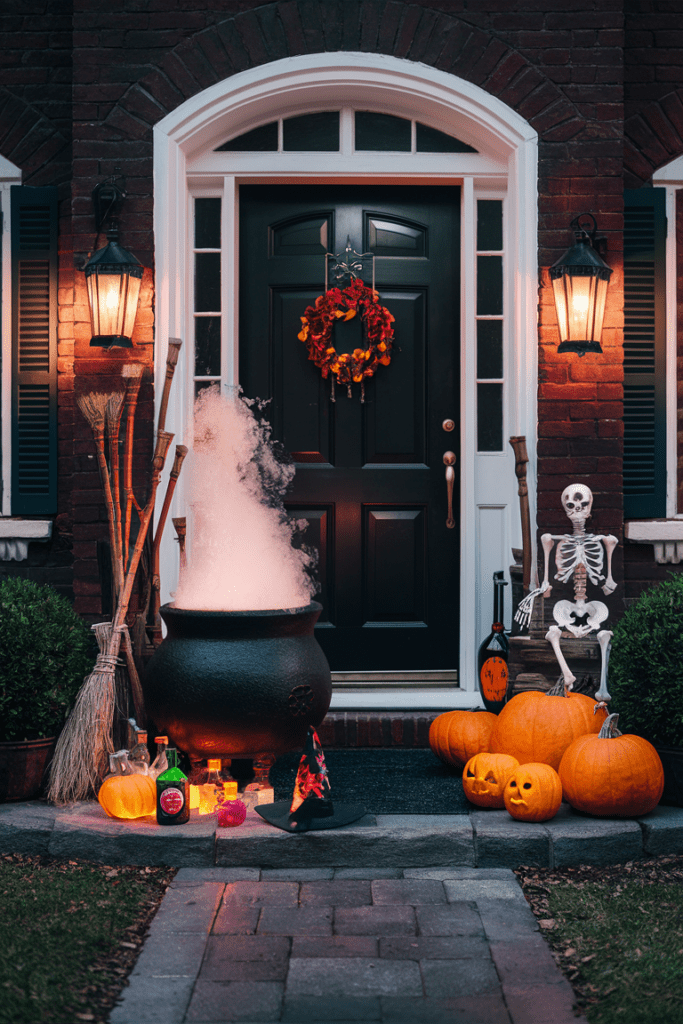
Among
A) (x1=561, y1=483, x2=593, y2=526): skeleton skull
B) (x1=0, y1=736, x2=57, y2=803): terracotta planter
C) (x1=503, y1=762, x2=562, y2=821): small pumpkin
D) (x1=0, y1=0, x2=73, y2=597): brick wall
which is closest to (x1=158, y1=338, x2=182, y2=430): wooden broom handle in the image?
(x1=0, y1=0, x2=73, y2=597): brick wall

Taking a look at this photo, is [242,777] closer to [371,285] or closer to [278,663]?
[278,663]

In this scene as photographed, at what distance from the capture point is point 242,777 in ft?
13.5

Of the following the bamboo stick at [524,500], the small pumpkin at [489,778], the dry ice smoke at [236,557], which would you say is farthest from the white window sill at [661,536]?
the dry ice smoke at [236,557]

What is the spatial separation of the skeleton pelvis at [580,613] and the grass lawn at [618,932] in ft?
3.71

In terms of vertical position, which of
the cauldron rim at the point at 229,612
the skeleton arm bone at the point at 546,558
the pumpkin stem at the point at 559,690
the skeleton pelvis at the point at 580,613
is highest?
the skeleton arm bone at the point at 546,558

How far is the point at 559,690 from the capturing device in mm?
3992

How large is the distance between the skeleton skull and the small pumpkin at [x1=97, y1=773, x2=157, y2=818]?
2.18m

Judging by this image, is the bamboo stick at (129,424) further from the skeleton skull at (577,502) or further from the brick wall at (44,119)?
the skeleton skull at (577,502)

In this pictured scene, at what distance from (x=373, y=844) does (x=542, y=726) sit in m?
0.83

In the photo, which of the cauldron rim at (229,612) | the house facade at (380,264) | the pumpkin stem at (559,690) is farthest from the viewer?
the house facade at (380,264)

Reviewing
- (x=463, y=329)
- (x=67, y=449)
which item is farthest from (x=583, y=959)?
(x=67, y=449)

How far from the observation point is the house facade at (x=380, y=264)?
4734mm

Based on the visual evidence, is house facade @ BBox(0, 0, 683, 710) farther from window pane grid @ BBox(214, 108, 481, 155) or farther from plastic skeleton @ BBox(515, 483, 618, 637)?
plastic skeleton @ BBox(515, 483, 618, 637)

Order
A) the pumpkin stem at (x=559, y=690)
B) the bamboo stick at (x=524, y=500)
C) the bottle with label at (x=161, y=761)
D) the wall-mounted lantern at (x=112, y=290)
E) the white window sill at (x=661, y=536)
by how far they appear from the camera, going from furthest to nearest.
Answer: the white window sill at (x=661, y=536) < the wall-mounted lantern at (x=112, y=290) < the bamboo stick at (x=524, y=500) < the pumpkin stem at (x=559, y=690) < the bottle with label at (x=161, y=761)
